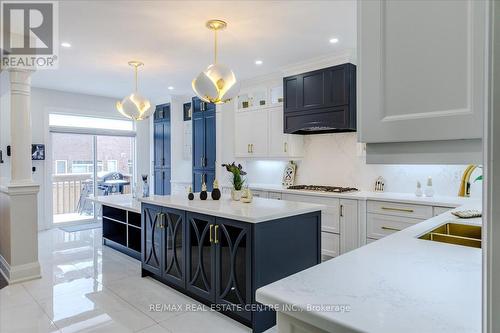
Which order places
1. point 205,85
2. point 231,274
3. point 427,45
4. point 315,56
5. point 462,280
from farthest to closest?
point 315,56, point 205,85, point 231,274, point 462,280, point 427,45

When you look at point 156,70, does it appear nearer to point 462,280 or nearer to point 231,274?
point 231,274

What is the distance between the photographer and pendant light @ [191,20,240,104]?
9.93ft

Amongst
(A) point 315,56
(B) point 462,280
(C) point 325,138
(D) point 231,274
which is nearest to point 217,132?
(C) point 325,138

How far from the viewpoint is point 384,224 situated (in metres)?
3.68

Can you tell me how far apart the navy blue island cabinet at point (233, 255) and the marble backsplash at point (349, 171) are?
1.89 m

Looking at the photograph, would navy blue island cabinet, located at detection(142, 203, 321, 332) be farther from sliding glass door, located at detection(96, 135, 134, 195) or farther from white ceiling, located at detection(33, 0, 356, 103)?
sliding glass door, located at detection(96, 135, 134, 195)

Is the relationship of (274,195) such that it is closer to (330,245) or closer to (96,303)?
(330,245)

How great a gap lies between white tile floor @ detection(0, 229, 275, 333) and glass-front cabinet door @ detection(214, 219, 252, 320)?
0.68ft

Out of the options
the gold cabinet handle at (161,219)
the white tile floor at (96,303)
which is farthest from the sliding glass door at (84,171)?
the gold cabinet handle at (161,219)

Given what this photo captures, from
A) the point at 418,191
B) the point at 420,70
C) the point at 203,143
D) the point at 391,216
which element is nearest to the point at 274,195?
the point at 391,216

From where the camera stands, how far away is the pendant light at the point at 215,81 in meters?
3.03

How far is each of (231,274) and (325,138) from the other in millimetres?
2966

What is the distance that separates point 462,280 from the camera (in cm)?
118

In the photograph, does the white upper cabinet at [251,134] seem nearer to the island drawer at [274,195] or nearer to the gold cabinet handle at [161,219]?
the island drawer at [274,195]
